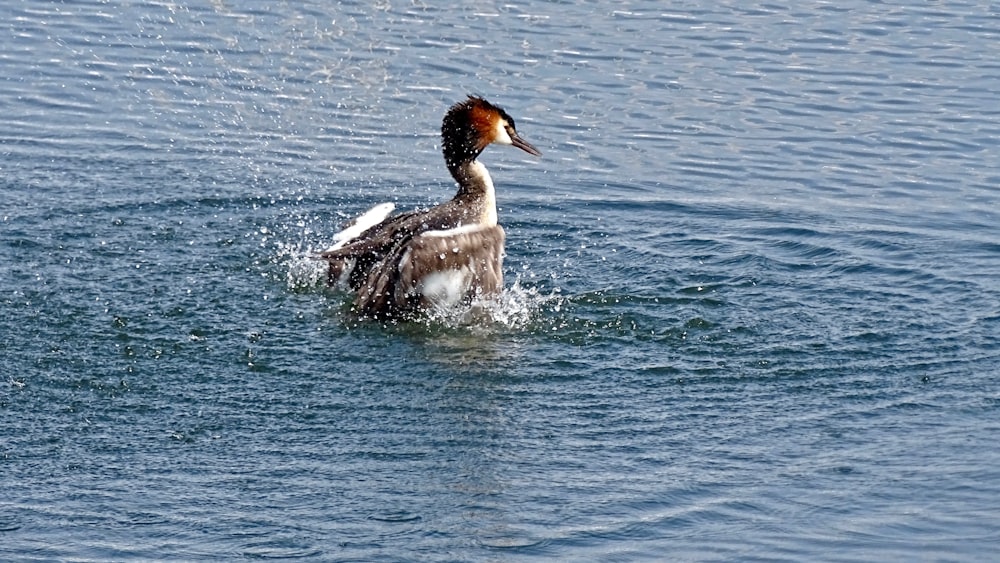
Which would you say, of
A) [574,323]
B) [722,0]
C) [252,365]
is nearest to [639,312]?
[574,323]

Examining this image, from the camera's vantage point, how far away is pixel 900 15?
16.8m

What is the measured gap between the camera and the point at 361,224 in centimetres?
1088

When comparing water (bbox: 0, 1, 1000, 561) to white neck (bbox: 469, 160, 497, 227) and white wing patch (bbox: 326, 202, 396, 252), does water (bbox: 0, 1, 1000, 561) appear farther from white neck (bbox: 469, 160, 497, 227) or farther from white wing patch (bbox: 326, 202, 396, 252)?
white neck (bbox: 469, 160, 497, 227)

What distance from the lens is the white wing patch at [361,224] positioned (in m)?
10.7

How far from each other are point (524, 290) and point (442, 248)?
0.63 meters

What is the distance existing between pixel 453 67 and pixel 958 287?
20.4 ft

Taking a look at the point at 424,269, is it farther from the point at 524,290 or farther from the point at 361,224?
the point at 361,224

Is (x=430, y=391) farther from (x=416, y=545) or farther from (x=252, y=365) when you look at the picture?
(x=416, y=545)

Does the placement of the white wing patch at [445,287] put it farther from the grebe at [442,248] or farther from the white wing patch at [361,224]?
the white wing patch at [361,224]

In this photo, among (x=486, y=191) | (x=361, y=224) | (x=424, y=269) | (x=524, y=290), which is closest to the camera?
(x=424, y=269)

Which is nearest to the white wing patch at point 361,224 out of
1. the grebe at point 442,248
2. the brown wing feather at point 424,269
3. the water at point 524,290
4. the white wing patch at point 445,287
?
the grebe at point 442,248

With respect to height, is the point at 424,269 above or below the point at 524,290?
above

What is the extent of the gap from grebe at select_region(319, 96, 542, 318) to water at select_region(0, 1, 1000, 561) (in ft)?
0.60

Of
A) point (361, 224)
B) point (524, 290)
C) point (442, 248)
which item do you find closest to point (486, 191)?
point (442, 248)
